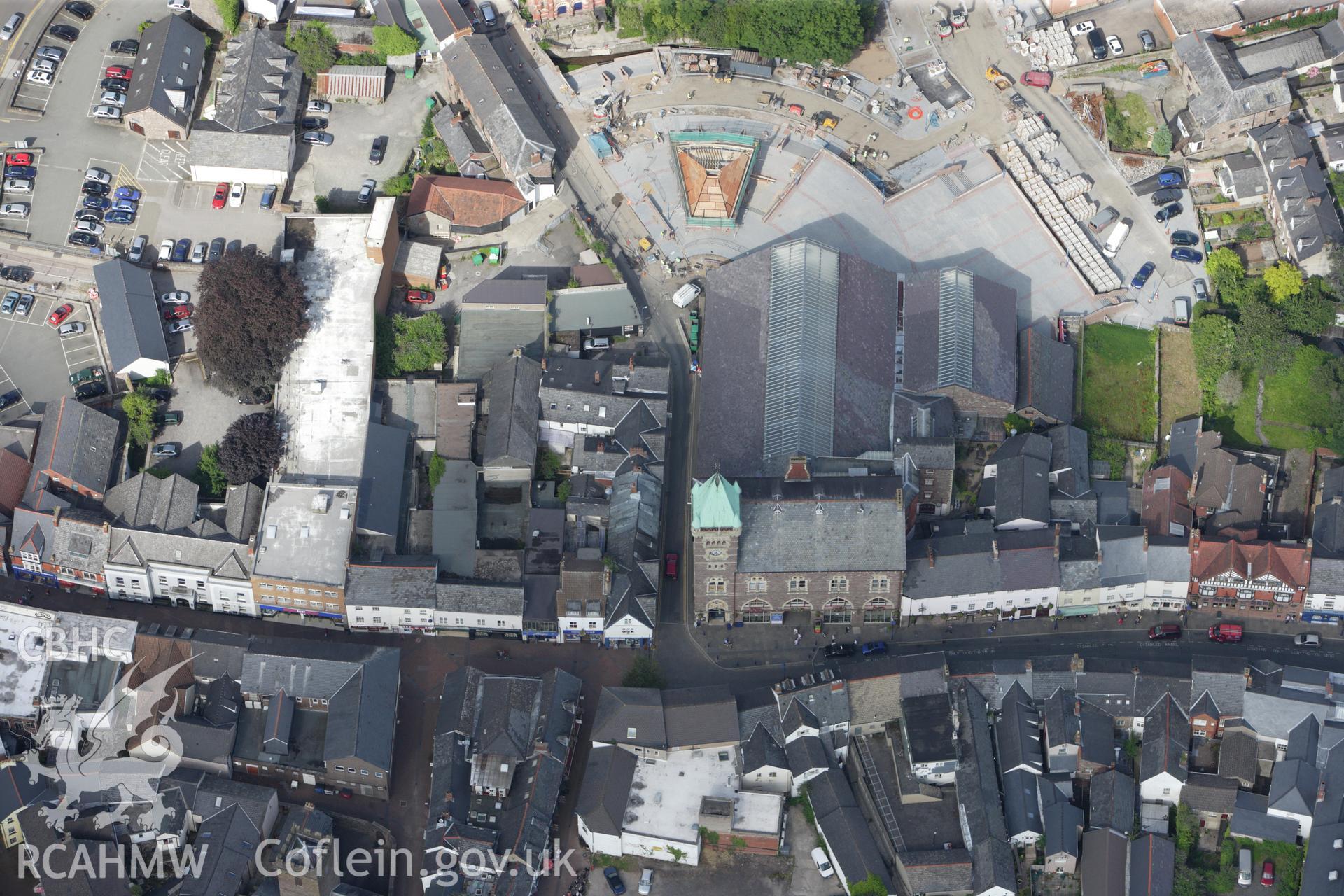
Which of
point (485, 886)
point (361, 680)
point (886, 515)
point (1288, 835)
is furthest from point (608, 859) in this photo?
point (1288, 835)

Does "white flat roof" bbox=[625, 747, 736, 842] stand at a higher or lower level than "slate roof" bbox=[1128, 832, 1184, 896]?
higher

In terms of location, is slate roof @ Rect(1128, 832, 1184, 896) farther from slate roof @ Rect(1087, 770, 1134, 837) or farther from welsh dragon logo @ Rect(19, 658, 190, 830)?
welsh dragon logo @ Rect(19, 658, 190, 830)

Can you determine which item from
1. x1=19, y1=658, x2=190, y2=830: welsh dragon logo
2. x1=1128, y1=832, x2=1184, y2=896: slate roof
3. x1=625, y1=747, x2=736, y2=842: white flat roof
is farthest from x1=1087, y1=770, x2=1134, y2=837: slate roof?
x1=19, y1=658, x2=190, y2=830: welsh dragon logo

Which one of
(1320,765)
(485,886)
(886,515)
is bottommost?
(485,886)

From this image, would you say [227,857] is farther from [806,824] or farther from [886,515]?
[886,515]

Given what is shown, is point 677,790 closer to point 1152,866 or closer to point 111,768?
point 1152,866
